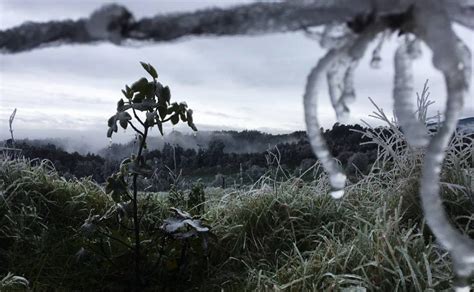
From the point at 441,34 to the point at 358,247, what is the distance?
1.53 m

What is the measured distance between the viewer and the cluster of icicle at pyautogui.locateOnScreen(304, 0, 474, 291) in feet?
0.76

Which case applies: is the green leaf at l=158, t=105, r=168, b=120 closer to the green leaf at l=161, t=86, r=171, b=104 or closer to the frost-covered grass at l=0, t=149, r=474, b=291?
the green leaf at l=161, t=86, r=171, b=104

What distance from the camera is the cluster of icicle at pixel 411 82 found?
23cm

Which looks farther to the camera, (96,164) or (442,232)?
(96,164)

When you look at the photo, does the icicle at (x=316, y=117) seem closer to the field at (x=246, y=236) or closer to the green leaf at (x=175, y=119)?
the field at (x=246, y=236)

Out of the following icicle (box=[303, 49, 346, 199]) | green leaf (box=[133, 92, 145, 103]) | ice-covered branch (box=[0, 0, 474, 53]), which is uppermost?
green leaf (box=[133, 92, 145, 103])

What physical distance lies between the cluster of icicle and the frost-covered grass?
1.23m

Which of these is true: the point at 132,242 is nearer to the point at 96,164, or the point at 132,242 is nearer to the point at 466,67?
the point at 96,164

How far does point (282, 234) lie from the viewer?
2.10 m

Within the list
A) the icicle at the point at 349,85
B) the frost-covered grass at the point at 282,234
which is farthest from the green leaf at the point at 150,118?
the icicle at the point at 349,85

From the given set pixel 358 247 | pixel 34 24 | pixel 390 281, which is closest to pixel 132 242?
pixel 358 247

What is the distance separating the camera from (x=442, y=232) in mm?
261

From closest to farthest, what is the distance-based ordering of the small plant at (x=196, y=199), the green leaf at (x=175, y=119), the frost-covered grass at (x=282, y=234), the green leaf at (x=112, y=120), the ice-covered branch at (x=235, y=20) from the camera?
the ice-covered branch at (x=235, y=20)
the frost-covered grass at (x=282, y=234)
the green leaf at (x=112, y=120)
the green leaf at (x=175, y=119)
the small plant at (x=196, y=199)

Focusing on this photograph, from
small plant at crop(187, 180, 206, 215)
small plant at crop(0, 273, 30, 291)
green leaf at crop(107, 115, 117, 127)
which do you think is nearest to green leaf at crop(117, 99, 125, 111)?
green leaf at crop(107, 115, 117, 127)
